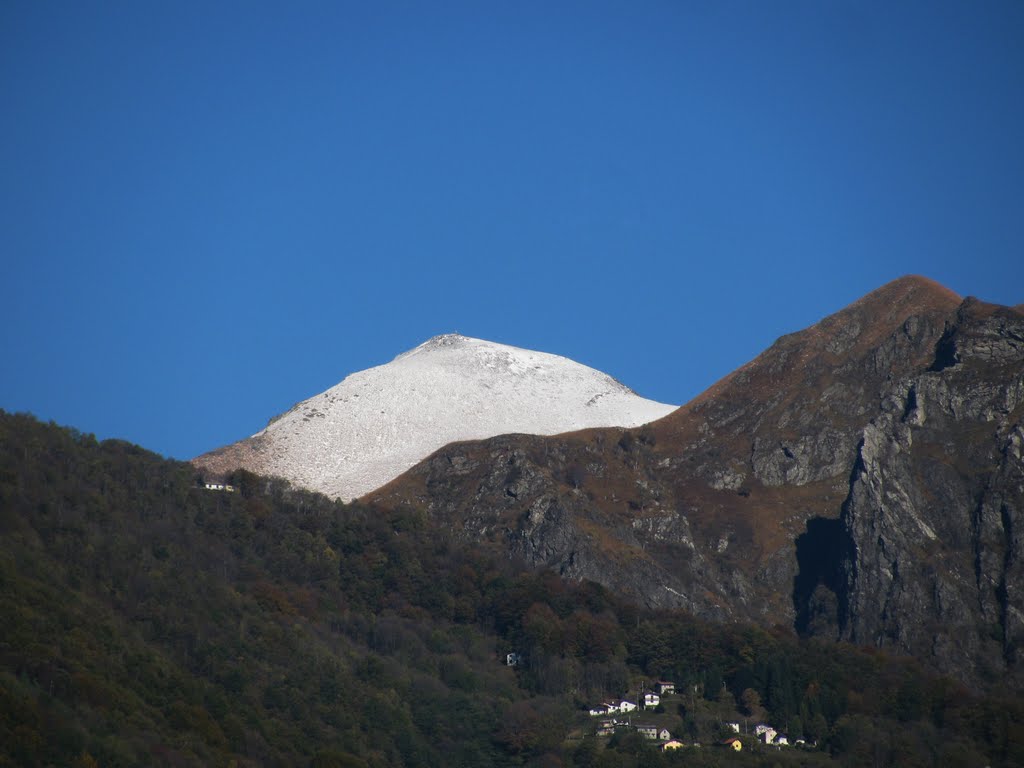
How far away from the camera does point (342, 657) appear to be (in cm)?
13512

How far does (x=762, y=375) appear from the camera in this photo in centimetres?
19350

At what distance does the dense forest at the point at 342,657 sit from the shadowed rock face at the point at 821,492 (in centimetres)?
751

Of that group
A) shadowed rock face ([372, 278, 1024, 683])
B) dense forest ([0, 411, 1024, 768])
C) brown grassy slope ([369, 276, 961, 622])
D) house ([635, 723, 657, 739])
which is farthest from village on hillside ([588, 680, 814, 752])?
brown grassy slope ([369, 276, 961, 622])

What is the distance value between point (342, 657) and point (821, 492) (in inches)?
2303

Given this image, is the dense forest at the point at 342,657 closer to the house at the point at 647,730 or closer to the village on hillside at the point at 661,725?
the village on hillside at the point at 661,725

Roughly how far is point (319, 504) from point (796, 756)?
56.8m

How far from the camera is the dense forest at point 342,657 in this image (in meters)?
113

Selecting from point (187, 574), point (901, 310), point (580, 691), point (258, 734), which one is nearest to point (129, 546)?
point (187, 574)

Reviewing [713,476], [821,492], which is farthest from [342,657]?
[821,492]

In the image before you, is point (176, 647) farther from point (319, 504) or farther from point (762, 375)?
point (762, 375)

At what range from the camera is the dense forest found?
371 feet

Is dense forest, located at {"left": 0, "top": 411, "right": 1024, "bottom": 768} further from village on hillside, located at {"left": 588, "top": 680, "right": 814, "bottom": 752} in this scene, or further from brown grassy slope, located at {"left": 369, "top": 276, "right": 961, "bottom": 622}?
brown grassy slope, located at {"left": 369, "top": 276, "right": 961, "bottom": 622}

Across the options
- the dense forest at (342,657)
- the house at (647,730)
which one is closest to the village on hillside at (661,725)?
the house at (647,730)

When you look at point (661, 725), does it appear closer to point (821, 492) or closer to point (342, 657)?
point (342, 657)
